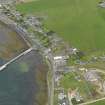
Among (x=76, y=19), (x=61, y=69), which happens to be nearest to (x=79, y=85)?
(x=61, y=69)

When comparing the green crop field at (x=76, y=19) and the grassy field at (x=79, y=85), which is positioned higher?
the green crop field at (x=76, y=19)

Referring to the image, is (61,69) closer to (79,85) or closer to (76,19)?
(79,85)

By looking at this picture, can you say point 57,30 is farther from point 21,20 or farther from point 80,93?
point 80,93

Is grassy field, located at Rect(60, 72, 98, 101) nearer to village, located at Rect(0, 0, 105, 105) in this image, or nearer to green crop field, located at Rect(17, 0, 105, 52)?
village, located at Rect(0, 0, 105, 105)

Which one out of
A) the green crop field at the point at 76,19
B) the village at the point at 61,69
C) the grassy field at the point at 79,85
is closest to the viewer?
the village at the point at 61,69

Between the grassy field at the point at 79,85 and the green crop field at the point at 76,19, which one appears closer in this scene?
the grassy field at the point at 79,85

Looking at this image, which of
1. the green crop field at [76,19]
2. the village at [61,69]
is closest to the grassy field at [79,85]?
the village at [61,69]

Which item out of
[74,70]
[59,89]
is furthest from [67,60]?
[59,89]

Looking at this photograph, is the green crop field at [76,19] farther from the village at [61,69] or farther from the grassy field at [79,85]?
the grassy field at [79,85]
